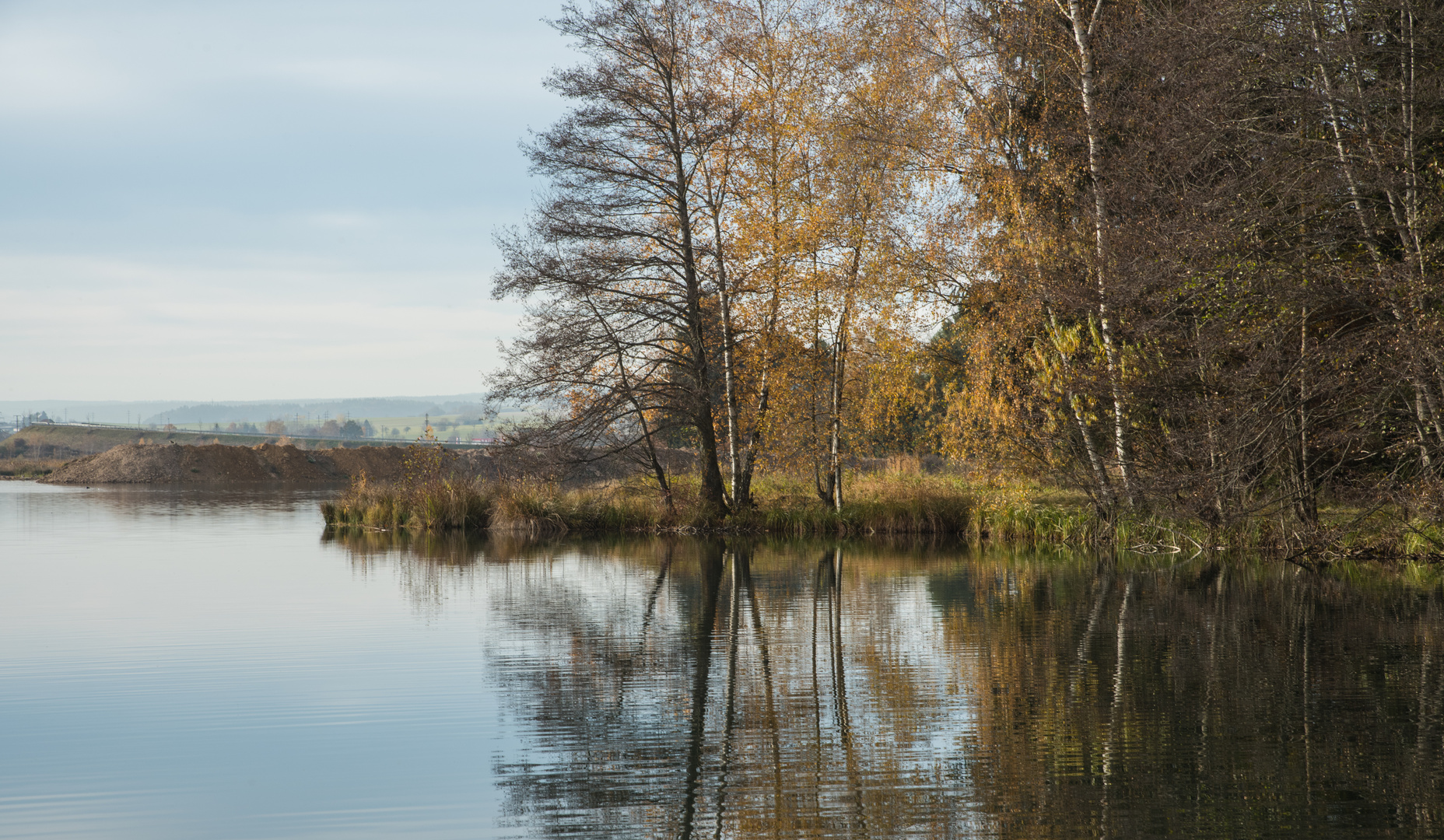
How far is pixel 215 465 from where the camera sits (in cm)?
5828

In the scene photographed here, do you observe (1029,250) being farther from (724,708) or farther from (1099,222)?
(724,708)

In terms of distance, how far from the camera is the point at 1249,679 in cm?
745

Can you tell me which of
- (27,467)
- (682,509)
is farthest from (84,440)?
(682,509)

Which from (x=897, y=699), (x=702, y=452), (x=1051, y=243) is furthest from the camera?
(x=702, y=452)

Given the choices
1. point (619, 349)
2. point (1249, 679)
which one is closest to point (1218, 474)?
point (1249, 679)

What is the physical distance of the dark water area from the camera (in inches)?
192

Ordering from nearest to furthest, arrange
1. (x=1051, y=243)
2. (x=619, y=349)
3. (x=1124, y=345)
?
(x=1124, y=345)
(x=1051, y=243)
(x=619, y=349)

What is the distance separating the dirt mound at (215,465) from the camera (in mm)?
55500

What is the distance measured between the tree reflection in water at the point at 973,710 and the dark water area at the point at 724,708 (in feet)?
0.10

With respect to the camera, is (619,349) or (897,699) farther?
(619,349)

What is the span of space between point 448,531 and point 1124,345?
14342 mm

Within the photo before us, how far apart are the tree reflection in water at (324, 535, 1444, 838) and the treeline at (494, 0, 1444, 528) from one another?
122 inches

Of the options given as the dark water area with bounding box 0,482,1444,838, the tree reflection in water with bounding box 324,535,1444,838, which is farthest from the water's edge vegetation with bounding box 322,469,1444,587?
the tree reflection in water with bounding box 324,535,1444,838

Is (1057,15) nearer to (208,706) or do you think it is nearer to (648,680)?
(648,680)
